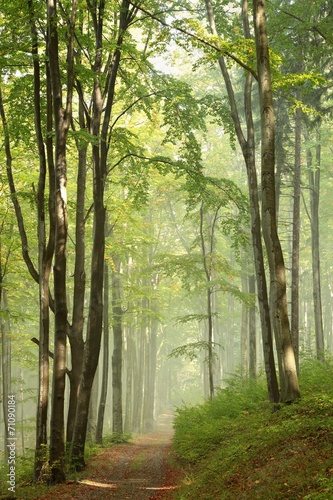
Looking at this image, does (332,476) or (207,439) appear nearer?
(332,476)

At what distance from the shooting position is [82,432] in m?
10.9

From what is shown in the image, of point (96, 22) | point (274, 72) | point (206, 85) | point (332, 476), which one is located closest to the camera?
point (332, 476)

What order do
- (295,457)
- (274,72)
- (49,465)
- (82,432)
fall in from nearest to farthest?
1. (295,457)
2. (49,465)
3. (274,72)
4. (82,432)

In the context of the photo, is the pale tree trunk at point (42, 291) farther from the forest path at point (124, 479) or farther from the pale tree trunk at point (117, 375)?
the pale tree trunk at point (117, 375)

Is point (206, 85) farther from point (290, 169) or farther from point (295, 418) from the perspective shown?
point (295, 418)

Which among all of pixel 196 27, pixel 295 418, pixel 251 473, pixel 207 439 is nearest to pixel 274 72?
pixel 196 27

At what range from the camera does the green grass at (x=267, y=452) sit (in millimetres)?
5770

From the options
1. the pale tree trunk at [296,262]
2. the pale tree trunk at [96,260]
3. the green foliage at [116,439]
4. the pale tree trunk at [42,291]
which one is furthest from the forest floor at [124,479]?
the pale tree trunk at [296,262]

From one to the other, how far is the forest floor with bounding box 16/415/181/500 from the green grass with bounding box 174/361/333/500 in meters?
0.54

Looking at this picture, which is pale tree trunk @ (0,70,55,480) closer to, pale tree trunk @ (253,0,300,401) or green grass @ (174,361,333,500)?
green grass @ (174,361,333,500)

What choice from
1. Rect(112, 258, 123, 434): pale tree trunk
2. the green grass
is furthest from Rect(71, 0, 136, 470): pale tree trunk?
Rect(112, 258, 123, 434): pale tree trunk

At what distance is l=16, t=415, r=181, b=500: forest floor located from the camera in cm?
849

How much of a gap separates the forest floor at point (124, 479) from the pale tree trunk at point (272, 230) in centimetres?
313

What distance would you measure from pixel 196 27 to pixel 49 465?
10031mm
